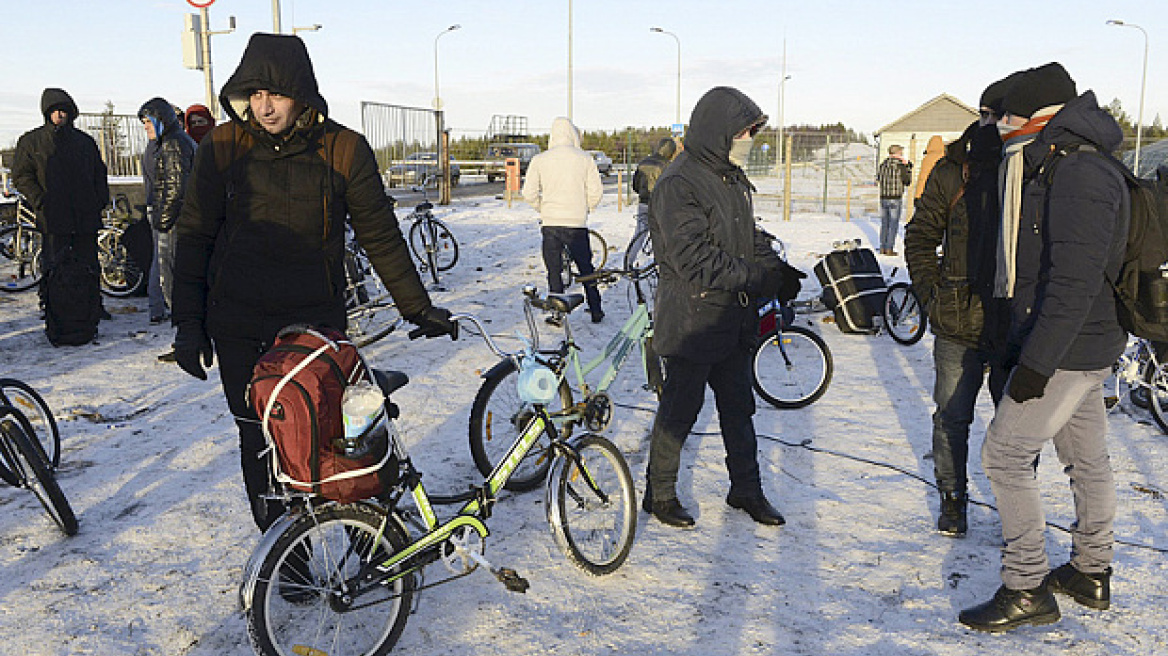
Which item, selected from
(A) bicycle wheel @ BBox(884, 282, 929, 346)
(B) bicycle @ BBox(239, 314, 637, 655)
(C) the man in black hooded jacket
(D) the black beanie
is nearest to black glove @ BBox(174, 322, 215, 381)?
(C) the man in black hooded jacket

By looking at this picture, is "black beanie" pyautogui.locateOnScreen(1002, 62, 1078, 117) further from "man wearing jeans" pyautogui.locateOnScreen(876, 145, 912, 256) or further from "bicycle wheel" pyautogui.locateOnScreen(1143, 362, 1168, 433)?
"man wearing jeans" pyautogui.locateOnScreen(876, 145, 912, 256)

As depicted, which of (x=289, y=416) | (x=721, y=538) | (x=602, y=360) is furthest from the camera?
(x=602, y=360)

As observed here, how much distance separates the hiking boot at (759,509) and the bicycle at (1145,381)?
9.34ft

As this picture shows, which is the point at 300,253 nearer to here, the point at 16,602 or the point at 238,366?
the point at 238,366

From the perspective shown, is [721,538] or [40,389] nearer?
[721,538]

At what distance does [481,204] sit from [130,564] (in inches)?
723

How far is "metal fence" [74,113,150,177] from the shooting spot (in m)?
16.7

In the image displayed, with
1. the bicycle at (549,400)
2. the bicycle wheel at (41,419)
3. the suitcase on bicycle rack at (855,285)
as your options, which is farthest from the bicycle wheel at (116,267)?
the suitcase on bicycle rack at (855,285)

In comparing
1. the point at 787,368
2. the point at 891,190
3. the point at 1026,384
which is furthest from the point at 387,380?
the point at 891,190

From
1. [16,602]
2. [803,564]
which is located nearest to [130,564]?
[16,602]

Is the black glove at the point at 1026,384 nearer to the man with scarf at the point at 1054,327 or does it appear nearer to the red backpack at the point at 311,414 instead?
the man with scarf at the point at 1054,327

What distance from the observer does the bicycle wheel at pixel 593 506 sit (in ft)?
11.9

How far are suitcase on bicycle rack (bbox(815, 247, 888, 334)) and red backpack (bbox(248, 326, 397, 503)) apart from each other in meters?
6.62

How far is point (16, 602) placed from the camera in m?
3.43
